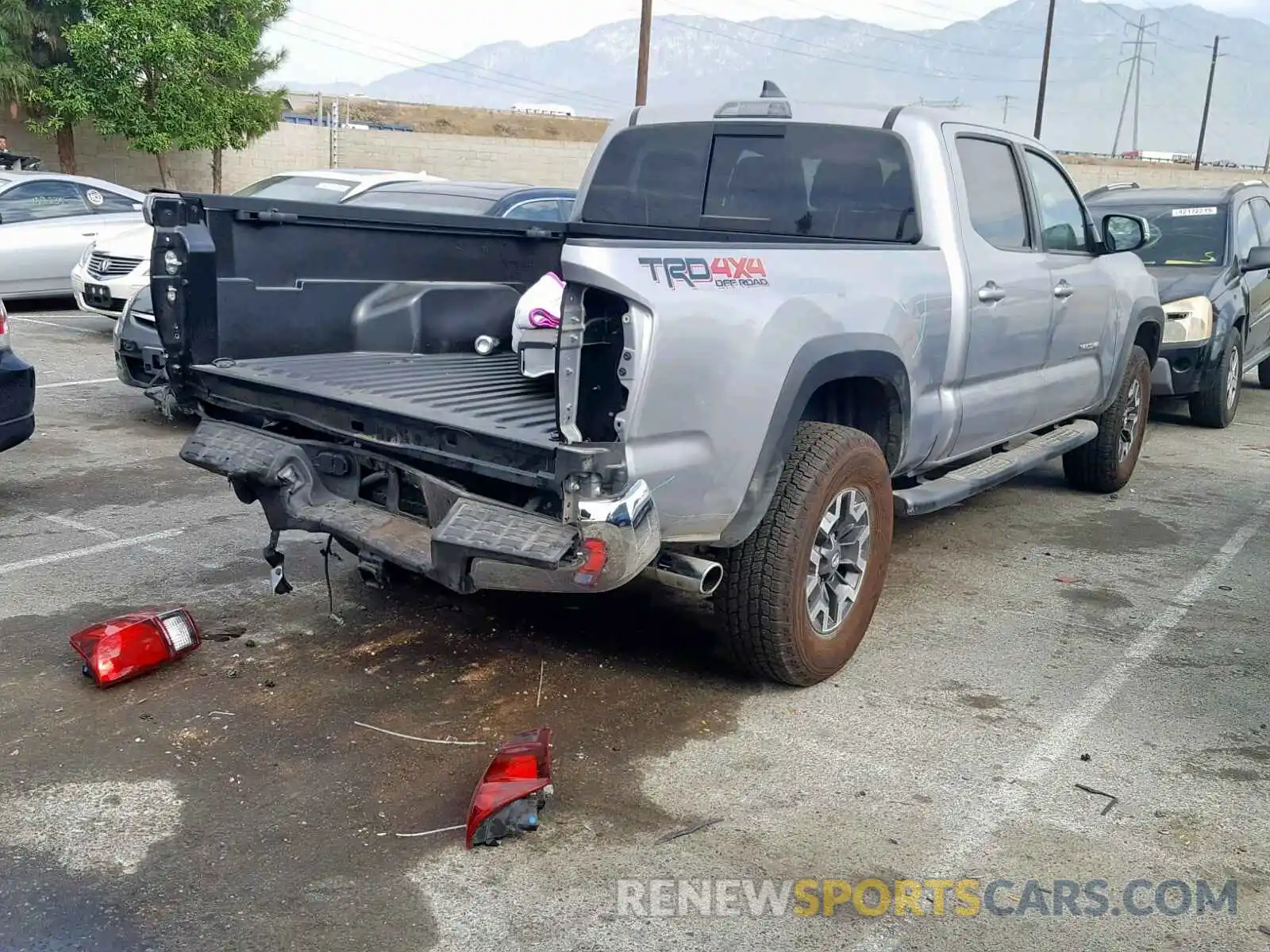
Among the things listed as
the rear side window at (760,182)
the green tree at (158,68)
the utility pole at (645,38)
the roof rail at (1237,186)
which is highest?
the utility pole at (645,38)

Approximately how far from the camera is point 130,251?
10.1 m

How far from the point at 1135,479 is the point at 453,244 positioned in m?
5.11

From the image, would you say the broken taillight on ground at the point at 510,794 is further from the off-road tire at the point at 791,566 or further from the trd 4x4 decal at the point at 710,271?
the trd 4x4 decal at the point at 710,271

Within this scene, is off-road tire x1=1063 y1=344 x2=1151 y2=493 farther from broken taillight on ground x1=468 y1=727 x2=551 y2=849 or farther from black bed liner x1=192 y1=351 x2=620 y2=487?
broken taillight on ground x1=468 y1=727 x2=551 y2=849

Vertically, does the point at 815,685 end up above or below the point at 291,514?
below

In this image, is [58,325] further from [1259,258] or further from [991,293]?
[1259,258]

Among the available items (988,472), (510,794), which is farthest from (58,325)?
(510,794)

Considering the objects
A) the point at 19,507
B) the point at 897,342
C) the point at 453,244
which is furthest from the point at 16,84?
the point at 897,342

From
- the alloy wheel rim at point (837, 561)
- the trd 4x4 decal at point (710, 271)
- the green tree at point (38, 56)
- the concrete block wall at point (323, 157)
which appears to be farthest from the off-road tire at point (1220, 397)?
the concrete block wall at point (323, 157)

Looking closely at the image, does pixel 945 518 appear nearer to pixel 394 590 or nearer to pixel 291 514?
pixel 394 590

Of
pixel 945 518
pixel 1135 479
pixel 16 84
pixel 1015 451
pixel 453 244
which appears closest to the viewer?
pixel 453 244

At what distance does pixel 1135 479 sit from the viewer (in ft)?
26.9

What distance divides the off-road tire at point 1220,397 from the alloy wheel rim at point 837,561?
6.53 m

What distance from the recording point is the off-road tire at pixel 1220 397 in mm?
9844
